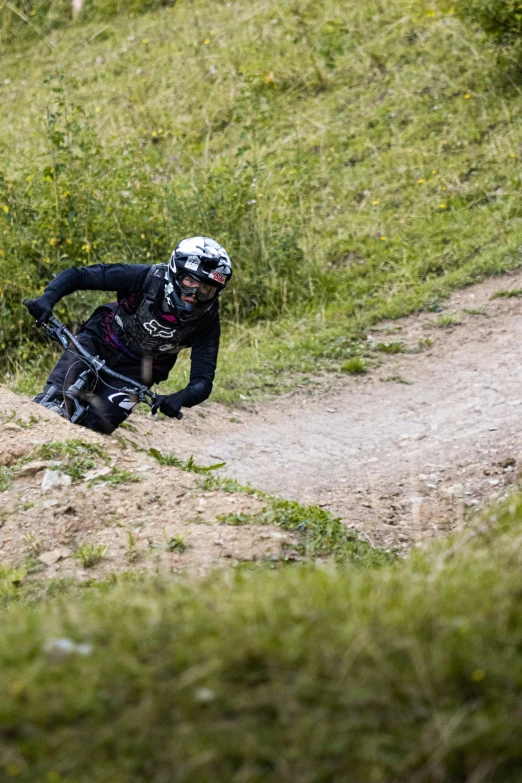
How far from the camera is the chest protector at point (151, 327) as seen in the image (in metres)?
6.84

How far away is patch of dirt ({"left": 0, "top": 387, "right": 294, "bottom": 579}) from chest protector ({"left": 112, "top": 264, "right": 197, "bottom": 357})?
1271 millimetres

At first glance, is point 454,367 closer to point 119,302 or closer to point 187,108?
point 119,302

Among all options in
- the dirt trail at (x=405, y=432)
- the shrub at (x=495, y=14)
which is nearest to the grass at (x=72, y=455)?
the dirt trail at (x=405, y=432)

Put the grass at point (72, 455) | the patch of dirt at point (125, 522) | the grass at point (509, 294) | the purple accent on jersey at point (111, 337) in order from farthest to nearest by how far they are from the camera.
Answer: the grass at point (509, 294) < the purple accent on jersey at point (111, 337) < the grass at point (72, 455) < the patch of dirt at point (125, 522)

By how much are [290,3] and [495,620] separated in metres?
16.9

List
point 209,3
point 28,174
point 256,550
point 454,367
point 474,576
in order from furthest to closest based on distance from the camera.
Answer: point 209,3 → point 28,174 → point 454,367 → point 256,550 → point 474,576

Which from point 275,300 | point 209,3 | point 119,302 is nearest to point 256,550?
point 119,302

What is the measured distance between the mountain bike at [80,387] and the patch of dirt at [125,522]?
0.81 metres

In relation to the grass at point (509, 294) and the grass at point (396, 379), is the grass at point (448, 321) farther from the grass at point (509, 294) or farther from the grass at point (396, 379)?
the grass at point (396, 379)

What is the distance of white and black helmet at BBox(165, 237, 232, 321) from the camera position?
6.54 m

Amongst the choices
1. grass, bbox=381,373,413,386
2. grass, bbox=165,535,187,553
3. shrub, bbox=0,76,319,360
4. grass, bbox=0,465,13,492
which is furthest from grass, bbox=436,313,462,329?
grass, bbox=165,535,187,553

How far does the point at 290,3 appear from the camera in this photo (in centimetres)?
1745

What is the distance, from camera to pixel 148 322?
6887 millimetres

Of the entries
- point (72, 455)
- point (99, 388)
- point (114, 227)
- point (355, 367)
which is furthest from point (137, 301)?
point (114, 227)
